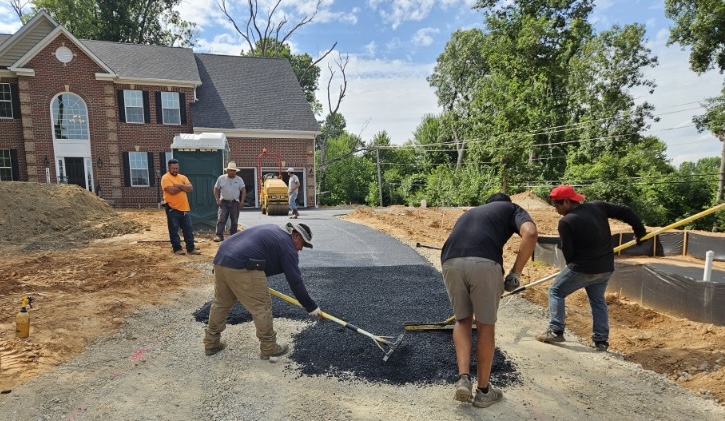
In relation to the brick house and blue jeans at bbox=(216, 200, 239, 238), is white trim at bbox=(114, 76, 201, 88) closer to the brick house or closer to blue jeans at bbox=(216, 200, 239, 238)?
the brick house

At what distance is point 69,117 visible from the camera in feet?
53.9

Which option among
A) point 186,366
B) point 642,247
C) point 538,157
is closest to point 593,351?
point 186,366

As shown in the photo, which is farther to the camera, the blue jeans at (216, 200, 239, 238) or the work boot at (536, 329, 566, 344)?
the blue jeans at (216, 200, 239, 238)

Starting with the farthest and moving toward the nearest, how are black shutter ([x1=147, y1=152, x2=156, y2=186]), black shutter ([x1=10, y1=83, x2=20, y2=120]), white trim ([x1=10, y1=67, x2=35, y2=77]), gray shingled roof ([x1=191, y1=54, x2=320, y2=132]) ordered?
gray shingled roof ([x1=191, y1=54, x2=320, y2=132]) → black shutter ([x1=147, y1=152, x2=156, y2=186]) → black shutter ([x1=10, y1=83, x2=20, y2=120]) → white trim ([x1=10, y1=67, x2=35, y2=77])

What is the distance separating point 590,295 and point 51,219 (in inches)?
448

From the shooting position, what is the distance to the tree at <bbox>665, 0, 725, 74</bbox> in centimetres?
1778

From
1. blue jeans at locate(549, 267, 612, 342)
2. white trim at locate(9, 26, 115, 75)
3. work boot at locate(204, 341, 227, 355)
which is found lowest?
work boot at locate(204, 341, 227, 355)

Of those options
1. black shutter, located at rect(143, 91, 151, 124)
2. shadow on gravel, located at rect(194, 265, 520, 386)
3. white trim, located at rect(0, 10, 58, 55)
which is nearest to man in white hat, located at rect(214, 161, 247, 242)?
shadow on gravel, located at rect(194, 265, 520, 386)

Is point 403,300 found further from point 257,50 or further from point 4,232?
point 257,50

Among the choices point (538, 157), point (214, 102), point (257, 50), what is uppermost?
point (257, 50)

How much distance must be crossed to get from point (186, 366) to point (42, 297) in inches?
117

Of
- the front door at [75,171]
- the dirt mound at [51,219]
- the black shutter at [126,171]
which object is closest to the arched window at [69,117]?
the front door at [75,171]

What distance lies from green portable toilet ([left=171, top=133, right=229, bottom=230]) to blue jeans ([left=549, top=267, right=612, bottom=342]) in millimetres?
8194

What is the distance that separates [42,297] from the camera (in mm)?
5031
